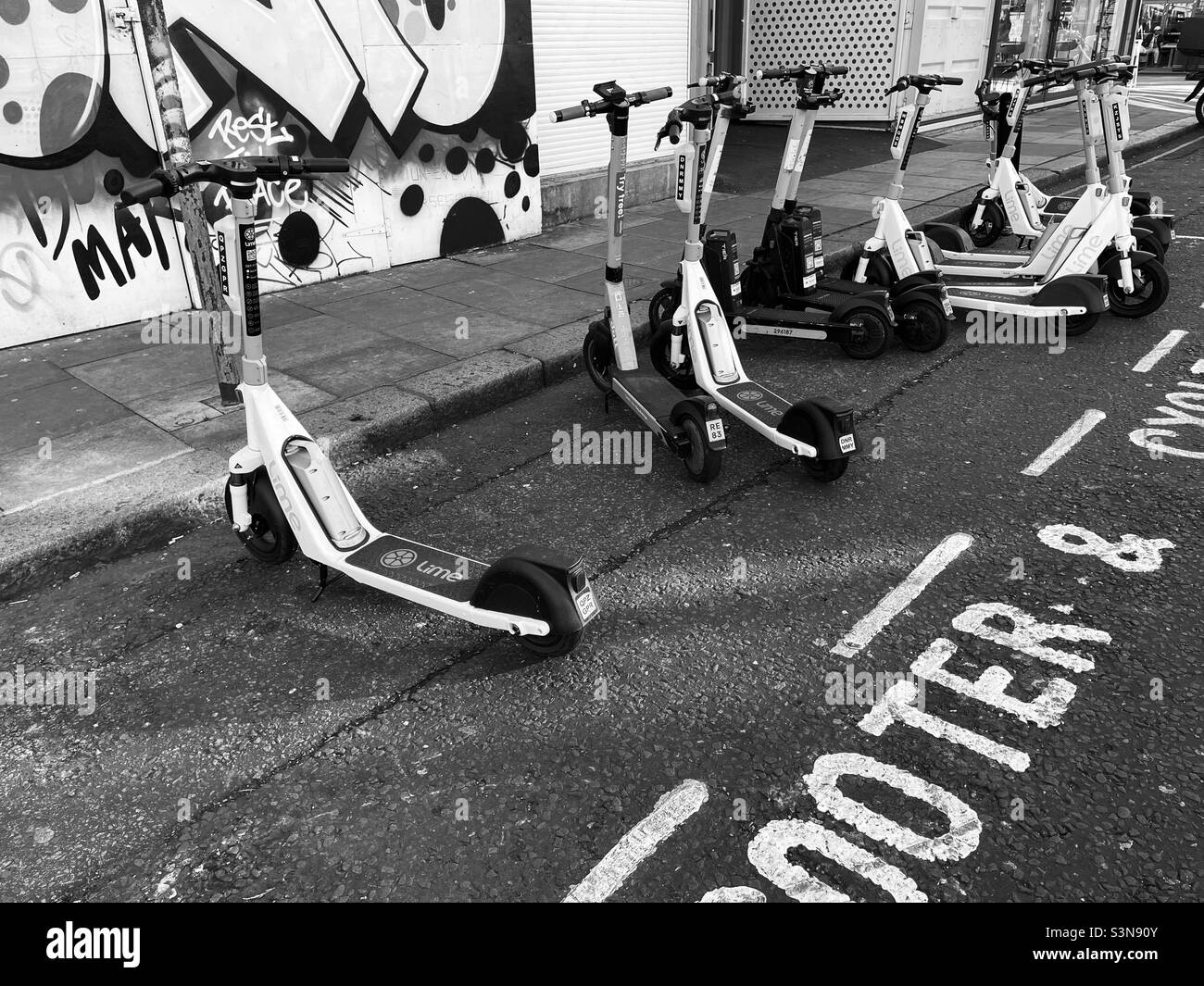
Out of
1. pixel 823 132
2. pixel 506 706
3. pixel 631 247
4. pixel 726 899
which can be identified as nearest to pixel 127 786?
pixel 506 706

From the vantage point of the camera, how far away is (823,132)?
50.2ft

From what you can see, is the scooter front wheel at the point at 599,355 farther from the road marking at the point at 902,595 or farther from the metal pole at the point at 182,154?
the road marking at the point at 902,595

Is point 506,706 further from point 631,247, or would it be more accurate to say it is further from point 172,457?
point 631,247

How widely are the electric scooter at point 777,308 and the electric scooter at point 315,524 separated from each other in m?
2.71

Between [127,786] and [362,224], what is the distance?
609 centimetres

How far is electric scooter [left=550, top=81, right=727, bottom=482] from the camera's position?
4.70m

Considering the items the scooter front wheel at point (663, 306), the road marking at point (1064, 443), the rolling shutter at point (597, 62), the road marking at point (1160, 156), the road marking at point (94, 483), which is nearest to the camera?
the road marking at point (94, 483)

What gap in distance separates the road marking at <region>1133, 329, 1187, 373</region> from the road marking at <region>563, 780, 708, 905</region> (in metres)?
4.98

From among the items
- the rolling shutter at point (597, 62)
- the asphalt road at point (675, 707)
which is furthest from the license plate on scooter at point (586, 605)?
the rolling shutter at point (597, 62)

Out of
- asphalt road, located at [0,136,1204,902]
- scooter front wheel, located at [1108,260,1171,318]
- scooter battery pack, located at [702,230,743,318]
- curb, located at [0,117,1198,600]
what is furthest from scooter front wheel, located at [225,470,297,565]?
scooter front wheel, located at [1108,260,1171,318]

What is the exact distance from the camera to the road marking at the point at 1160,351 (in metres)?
6.12

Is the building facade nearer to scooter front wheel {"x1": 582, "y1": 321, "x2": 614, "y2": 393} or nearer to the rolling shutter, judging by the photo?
the rolling shutter

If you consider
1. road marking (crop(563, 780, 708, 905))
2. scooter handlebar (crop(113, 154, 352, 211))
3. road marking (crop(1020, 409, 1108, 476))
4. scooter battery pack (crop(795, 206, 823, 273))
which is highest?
scooter handlebar (crop(113, 154, 352, 211))

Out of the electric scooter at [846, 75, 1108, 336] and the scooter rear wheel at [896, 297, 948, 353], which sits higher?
the electric scooter at [846, 75, 1108, 336]
